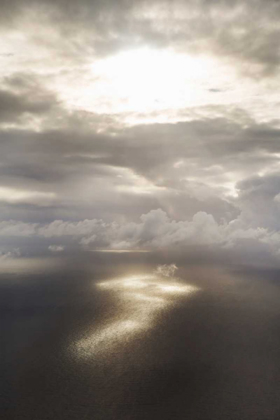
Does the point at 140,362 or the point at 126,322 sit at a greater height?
the point at 140,362

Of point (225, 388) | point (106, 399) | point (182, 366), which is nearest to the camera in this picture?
point (106, 399)

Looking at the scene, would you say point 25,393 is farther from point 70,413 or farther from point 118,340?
point 118,340

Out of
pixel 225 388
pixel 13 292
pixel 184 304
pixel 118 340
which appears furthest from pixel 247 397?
pixel 13 292

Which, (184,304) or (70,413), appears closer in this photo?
(70,413)

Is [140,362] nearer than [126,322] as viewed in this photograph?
Yes

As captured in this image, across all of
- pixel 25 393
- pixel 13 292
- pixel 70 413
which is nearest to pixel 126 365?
pixel 70 413

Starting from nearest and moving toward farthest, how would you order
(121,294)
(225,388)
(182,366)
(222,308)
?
(225,388), (182,366), (222,308), (121,294)

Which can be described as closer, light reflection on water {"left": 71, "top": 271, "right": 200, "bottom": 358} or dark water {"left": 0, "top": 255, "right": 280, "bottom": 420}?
dark water {"left": 0, "top": 255, "right": 280, "bottom": 420}

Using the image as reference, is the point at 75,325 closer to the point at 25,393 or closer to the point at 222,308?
the point at 25,393
